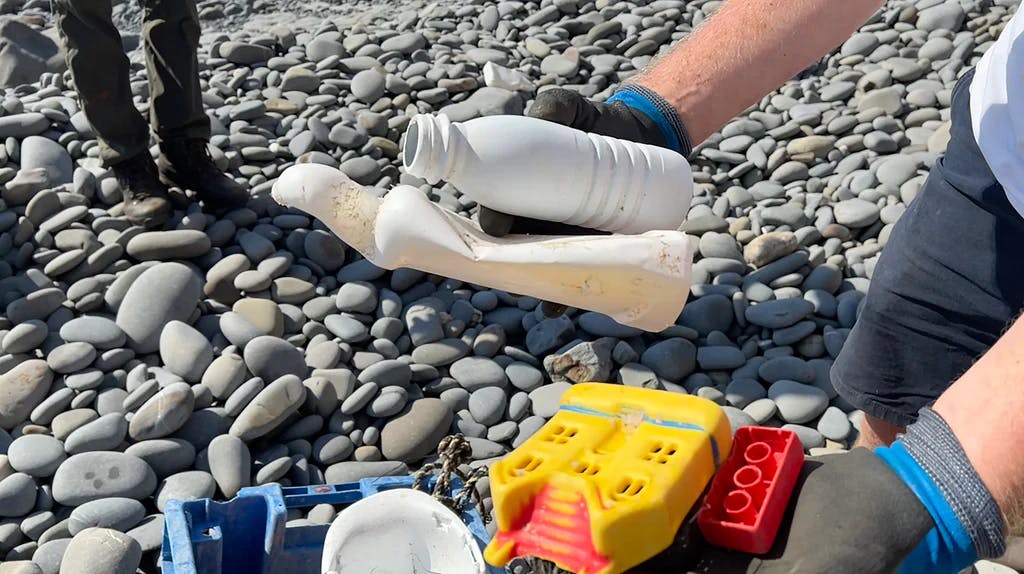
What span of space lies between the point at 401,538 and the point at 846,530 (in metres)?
0.67

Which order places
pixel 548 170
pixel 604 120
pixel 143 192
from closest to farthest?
1. pixel 548 170
2. pixel 604 120
3. pixel 143 192

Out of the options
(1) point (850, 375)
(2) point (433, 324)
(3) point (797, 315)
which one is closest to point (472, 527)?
(1) point (850, 375)

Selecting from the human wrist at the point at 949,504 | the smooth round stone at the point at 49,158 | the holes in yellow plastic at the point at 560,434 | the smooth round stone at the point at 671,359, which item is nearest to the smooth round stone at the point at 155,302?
the smooth round stone at the point at 49,158

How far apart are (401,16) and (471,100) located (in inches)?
52.1

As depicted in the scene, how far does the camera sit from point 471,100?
4379mm

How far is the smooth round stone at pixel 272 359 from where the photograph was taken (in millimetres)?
2969

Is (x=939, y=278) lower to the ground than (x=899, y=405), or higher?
higher

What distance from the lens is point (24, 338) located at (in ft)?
10.1

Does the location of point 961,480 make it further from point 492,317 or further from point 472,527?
point 492,317

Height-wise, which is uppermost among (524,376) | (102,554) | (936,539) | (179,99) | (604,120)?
(604,120)

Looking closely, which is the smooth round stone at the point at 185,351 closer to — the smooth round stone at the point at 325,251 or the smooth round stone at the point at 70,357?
the smooth round stone at the point at 70,357

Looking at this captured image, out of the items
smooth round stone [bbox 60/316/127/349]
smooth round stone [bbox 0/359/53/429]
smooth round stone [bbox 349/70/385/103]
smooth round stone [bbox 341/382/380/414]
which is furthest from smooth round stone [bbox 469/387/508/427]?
smooth round stone [bbox 349/70/385/103]

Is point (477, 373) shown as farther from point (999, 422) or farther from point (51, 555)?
point (999, 422)

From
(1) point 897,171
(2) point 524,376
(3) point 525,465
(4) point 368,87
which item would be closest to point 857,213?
(1) point 897,171
